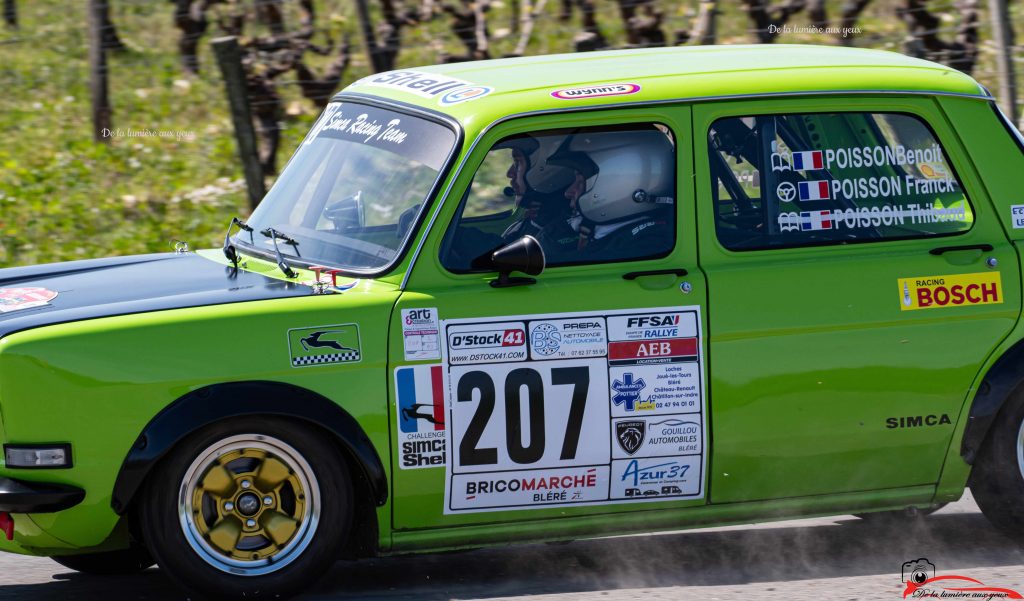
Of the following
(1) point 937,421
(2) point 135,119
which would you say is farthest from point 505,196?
(2) point 135,119

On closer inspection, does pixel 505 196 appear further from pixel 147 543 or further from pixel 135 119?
pixel 135 119

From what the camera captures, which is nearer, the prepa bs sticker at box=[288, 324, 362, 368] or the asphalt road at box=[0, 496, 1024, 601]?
the prepa bs sticker at box=[288, 324, 362, 368]

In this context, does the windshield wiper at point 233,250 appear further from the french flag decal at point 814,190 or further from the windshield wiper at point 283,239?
the french flag decal at point 814,190

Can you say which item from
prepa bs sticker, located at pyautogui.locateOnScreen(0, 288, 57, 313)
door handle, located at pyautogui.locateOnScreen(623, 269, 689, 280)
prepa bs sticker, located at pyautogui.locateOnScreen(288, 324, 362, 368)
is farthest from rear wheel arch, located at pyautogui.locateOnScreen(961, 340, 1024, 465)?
prepa bs sticker, located at pyautogui.locateOnScreen(0, 288, 57, 313)

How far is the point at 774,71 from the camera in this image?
5.36 metres

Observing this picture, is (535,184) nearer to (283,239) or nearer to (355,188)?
(355,188)

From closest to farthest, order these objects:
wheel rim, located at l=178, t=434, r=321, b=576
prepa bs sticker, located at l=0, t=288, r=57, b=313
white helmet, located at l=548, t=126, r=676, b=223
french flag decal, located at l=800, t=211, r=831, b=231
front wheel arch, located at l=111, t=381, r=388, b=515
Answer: front wheel arch, located at l=111, t=381, r=388, b=515 → wheel rim, located at l=178, t=434, r=321, b=576 → prepa bs sticker, located at l=0, t=288, r=57, b=313 → white helmet, located at l=548, t=126, r=676, b=223 → french flag decal, located at l=800, t=211, r=831, b=231

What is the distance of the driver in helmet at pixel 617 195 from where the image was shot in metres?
5.10

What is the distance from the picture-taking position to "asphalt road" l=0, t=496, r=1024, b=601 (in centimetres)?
504

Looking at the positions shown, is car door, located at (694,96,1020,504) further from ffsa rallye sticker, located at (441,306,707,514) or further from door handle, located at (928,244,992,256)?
ffsa rallye sticker, located at (441,306,707,514)

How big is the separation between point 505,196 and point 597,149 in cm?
38

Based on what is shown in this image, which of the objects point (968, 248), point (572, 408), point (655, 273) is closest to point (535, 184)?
point (655, 273)

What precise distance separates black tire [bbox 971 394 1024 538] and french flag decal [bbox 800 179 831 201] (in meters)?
1.07

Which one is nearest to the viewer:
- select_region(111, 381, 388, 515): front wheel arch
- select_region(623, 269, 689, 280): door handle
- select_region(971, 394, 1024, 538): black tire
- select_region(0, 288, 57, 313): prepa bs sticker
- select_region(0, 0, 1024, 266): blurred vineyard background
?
select_region(111, 381, 388, 515): front wheel arch
